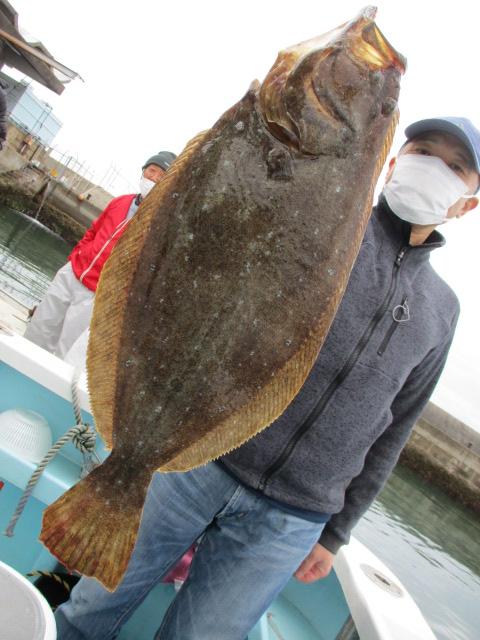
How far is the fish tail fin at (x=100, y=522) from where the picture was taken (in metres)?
1.57

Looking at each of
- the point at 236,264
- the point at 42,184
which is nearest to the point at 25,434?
the point at 236,264

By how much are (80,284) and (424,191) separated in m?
4.37

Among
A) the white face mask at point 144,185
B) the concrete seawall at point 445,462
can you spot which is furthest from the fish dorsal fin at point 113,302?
the concrete seawall at point 445,462

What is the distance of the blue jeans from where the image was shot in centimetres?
205

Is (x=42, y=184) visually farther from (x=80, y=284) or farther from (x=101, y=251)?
(x=101, y=251)

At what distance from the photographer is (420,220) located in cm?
238

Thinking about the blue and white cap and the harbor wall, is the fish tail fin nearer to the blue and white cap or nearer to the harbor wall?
the blue and white cap

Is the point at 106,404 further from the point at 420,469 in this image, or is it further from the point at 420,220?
the point at 420,469

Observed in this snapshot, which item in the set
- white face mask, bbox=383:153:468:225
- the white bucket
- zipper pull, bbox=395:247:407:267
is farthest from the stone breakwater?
zipper pull, bbox=395:247:407:267

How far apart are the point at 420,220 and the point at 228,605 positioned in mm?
1935

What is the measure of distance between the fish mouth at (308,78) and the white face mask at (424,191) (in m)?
0.88

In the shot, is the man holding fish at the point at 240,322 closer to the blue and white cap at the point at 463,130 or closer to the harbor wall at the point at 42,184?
the blue and white cap at the point at 463,130

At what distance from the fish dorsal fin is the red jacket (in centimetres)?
394

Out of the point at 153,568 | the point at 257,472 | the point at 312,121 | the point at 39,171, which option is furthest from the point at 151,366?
the point at 39,171
